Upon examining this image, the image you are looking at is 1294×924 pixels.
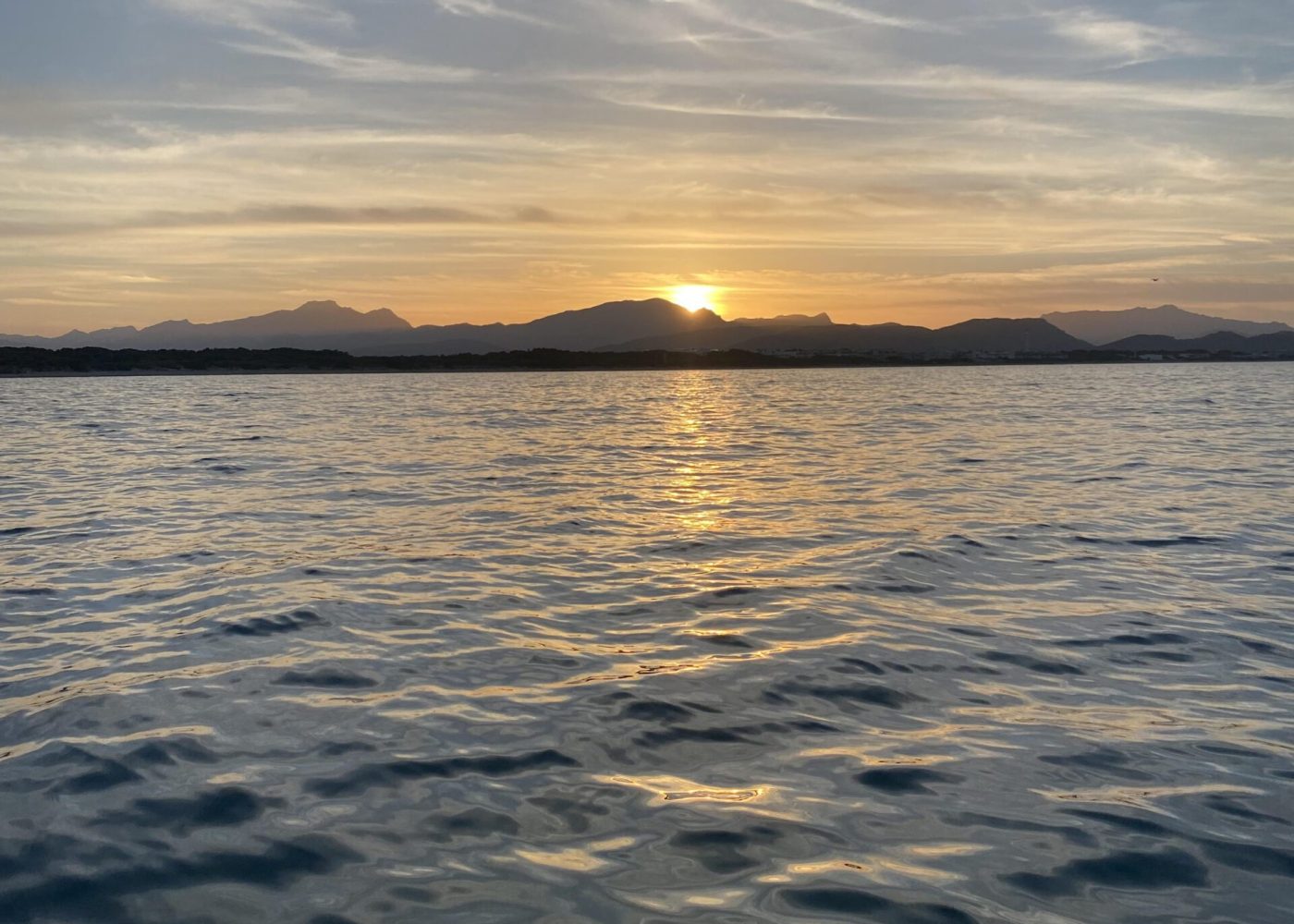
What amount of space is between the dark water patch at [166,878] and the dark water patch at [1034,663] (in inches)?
281

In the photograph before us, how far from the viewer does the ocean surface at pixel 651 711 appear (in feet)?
19.9

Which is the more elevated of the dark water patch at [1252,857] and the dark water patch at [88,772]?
the dark water patch at [1252,857]

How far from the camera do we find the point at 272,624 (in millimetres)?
12148

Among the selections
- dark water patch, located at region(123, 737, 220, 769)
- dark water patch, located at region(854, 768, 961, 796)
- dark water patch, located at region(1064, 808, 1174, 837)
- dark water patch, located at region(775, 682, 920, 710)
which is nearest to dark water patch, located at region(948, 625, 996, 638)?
dark water patch, located at region(775, 682, 920, 710)

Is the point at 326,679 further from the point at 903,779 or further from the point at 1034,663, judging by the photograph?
the point at 1034,663

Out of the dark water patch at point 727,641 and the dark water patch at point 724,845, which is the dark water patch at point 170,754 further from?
the dark water patch at point 727,641

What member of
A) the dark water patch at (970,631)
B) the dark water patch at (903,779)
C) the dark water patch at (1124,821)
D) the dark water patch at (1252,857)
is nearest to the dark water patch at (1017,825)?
the dark water patch at (1124,821)

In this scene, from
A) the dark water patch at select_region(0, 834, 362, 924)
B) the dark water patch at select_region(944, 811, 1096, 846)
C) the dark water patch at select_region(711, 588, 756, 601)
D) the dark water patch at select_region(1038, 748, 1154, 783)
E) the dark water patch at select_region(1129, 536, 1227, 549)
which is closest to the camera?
the dark water patch at select_region(0, 834, 362, 924)

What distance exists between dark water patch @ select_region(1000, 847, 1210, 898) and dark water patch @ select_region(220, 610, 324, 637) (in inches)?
354

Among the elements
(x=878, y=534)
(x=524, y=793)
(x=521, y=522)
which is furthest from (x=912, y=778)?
(x=521, y=522)

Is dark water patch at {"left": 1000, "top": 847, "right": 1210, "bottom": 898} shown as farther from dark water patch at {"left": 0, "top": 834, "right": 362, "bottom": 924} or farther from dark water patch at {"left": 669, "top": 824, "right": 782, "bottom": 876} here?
dark water patch at {"left": 0, "top": 834, "right": 362, "bottom": 924}

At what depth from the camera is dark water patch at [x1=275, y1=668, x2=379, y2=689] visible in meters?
9.88

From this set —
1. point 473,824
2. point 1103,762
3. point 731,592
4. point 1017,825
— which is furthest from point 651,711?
point 731,592

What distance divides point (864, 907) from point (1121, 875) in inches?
70.8
